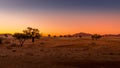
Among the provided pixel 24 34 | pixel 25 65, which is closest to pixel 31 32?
pixel 24 34

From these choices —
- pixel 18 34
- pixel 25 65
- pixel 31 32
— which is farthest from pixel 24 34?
pixel 25 65

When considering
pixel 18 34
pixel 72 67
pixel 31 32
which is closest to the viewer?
pixel 72 67

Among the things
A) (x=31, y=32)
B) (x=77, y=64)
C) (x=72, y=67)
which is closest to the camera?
(x=72, y=67)

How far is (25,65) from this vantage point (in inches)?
1087

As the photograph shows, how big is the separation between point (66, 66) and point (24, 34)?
6231 centimetres

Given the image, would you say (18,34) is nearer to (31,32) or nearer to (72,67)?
(31,32)

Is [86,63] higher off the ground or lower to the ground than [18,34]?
lower

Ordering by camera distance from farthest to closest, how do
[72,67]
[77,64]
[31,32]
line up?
[31,32]
[77,64]
[72,67]

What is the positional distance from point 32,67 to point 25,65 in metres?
1.41

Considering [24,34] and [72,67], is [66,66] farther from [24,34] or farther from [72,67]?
[24,34]

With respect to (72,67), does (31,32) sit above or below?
above

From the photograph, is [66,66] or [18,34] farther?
[18,34]

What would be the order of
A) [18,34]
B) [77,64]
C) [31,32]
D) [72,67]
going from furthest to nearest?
[31,32] → [18,34] → [77,64] → [72,67]

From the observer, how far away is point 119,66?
27.0 meters
